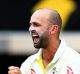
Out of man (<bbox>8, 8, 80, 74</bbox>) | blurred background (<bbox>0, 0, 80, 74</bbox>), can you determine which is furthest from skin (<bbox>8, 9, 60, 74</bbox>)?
blurred background (<bbox>0, 0, 80, 74</bbox>)

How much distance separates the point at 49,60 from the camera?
14.0 feet

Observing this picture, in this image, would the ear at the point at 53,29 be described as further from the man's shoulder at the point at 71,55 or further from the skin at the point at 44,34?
the man's shoulder at the point at 71,55

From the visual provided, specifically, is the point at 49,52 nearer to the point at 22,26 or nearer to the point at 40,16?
the point at 40,16

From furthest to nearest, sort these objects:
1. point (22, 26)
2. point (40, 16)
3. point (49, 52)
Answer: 1. point (22, 26)
2. point (49, 52)
3. point (40, 16)

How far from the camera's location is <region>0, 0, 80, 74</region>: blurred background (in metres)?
7.37

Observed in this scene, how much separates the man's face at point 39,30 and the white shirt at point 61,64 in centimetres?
12

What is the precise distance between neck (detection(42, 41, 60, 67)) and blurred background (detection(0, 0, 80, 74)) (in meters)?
3.00

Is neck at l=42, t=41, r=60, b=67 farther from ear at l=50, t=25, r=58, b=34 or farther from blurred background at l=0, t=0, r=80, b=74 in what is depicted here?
blurred background at l=0, t=0, r=80, b=74

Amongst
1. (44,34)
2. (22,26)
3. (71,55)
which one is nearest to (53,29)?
(44,34)

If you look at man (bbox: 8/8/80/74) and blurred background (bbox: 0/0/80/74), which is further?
blurred background (bbox: 0/0/80/74)

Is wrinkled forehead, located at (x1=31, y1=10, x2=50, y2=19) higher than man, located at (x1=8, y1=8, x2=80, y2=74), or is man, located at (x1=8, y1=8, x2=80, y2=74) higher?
wrinkled forehead, located at (x1=31, y1=10, x2=50, y2=19)

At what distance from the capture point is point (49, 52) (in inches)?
167

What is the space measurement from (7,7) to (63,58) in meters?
3.38

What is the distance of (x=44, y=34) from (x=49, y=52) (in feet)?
0.42
